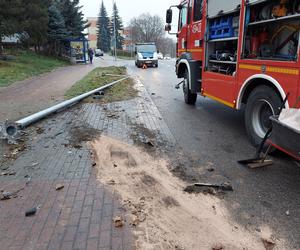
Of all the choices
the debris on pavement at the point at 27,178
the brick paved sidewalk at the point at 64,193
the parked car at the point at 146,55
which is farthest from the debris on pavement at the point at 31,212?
the parked car at the point at 146,55

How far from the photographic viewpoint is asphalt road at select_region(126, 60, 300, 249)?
11.4 ft

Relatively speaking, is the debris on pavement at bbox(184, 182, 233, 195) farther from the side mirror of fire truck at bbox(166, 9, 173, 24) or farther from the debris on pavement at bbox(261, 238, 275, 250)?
the side mirror of fire truck at bbox(166, 9, 173, 24)

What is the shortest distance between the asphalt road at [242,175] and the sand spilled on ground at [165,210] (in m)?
0.24

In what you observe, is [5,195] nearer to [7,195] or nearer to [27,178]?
[7,195]

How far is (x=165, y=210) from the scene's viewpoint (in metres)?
3.70

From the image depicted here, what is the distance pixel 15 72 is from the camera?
21.0m

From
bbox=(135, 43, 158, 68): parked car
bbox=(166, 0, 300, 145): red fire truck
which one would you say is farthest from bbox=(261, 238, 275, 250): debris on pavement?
bbox=(135, 43, 158, 68): parked car

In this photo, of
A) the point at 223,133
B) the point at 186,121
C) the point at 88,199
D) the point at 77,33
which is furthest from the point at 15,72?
the point at 77,33

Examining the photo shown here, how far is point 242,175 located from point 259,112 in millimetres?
1561

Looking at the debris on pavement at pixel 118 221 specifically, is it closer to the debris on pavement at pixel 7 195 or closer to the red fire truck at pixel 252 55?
the debris on pavement at pixel 7 195

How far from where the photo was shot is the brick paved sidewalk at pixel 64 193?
320 cm

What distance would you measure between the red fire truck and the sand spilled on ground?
6.53ft

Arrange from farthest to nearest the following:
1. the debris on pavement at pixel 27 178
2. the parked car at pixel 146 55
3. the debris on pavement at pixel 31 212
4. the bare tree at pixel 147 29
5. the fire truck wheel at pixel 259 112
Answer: the bare tree at pixel 147 29
the parked car at pixel 146 55
the fire truck wheel at pixel 259 112
the debris on pavement at pixel 27 178
the debris on pavement at pixel 31 212

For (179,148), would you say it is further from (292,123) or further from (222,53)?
(222,53)
